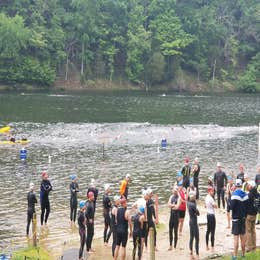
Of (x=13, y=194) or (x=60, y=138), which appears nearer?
(x=13, y=194)

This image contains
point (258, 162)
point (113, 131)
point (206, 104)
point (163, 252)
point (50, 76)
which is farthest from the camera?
point (50, 76)

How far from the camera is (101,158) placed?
37031mm

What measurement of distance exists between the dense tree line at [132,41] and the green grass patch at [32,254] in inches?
3180

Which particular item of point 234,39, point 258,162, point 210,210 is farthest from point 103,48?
point 210,210

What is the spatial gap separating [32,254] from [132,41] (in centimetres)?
9416

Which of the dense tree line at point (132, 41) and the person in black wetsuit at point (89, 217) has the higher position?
the dense tree line at point (132, 41)

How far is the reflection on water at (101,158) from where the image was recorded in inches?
929

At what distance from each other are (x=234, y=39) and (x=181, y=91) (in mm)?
21967

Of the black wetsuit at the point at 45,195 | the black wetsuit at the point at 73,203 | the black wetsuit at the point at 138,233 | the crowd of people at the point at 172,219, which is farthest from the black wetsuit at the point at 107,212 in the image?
the black wetsuit at the point at 45,195

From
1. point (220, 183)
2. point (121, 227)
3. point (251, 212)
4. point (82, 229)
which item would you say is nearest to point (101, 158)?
point (220, 183)

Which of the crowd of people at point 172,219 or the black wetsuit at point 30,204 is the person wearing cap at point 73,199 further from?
the crowd of people at point 172,219

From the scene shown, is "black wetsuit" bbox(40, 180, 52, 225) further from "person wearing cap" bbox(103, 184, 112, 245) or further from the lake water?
"person wearing cap" bbox(103, 184, 112, 245)

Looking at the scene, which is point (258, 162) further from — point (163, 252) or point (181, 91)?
point (181, 91)

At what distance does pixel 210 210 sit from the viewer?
17828mm
